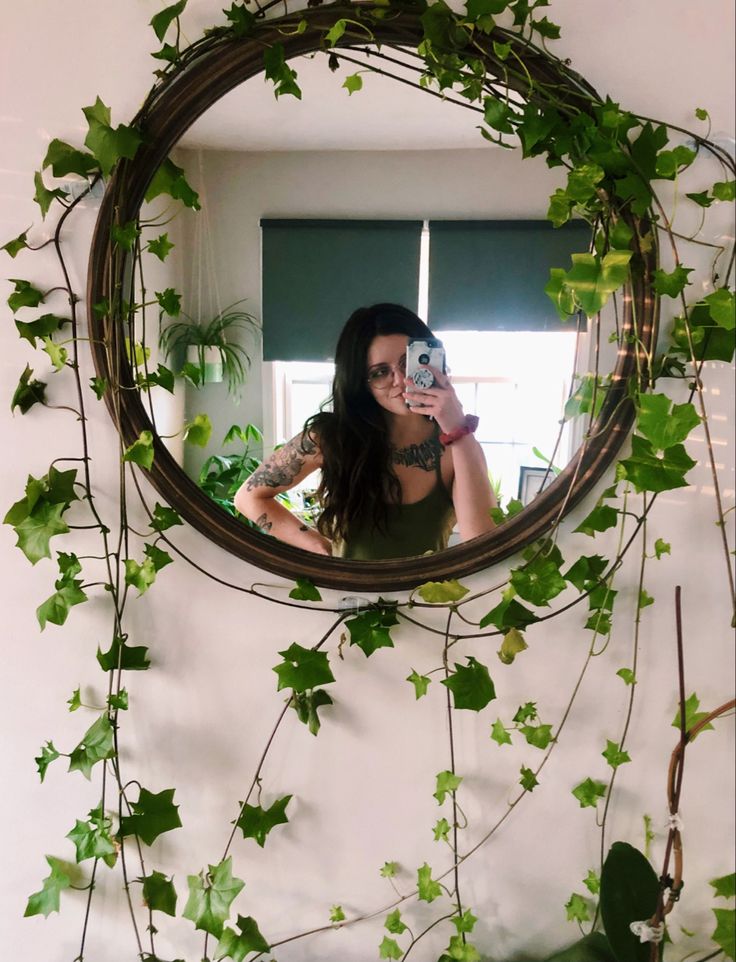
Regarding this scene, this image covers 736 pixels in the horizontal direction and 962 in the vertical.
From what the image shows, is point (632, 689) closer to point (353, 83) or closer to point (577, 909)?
point (577, 909)

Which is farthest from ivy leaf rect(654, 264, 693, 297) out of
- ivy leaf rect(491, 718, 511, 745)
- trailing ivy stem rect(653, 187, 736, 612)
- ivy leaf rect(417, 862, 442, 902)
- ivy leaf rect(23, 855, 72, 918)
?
ivy leaf rect(23, 855, 72, 918)

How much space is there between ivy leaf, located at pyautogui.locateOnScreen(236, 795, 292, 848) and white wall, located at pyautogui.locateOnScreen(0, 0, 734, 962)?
6 cm

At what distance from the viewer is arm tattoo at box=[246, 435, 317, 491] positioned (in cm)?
87

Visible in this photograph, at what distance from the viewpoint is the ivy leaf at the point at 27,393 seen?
0.89 meters

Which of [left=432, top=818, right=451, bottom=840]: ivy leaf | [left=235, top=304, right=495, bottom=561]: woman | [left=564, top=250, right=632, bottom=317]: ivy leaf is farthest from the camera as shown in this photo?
[left=432, top=818, right=451, bottom=840]: ivy leaf

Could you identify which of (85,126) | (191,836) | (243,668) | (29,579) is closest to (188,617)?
(243,668)

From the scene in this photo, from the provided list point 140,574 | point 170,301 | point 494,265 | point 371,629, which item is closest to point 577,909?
point 371,629

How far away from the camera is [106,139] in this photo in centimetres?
79

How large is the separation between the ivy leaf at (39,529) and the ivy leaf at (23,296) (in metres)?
0.25

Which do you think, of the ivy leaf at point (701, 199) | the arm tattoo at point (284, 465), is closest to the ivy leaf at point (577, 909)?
the arm tattoo at point (284, 465)

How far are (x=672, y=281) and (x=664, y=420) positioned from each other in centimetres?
17

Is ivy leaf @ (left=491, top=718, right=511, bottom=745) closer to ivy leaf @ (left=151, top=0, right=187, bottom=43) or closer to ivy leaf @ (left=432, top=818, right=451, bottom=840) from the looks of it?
ivy leaf @ (left=432, top=818, right=451, bottom=840)

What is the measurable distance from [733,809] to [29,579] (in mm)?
1025

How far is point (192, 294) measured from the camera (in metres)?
0.85
